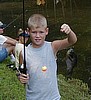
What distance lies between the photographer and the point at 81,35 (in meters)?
13.0

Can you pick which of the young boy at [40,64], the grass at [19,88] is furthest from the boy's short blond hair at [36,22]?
the grass at [19,88]

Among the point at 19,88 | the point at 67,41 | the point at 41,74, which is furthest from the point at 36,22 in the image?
the point at 19,88

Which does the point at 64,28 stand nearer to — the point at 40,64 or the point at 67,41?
the point at 67,41

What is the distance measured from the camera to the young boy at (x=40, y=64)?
3.09 metres

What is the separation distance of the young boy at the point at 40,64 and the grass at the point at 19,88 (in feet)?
6.09

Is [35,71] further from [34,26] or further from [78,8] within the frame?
[78,8]

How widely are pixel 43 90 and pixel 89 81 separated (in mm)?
4623

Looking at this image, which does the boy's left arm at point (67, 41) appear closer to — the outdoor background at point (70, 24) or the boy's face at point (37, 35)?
the boy's face at point (37, 35)

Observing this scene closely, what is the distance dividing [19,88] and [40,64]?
247 centimetres

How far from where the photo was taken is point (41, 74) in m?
3.13

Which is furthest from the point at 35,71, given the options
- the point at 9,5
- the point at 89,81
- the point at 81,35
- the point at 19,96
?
the point at 9,5

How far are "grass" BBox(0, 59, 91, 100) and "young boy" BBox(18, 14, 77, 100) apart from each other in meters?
1.86

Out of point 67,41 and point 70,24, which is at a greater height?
point 67,41

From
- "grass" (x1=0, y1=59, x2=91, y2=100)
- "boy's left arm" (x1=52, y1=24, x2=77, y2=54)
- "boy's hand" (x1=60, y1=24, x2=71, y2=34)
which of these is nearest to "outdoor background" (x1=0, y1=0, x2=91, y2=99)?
"grass" (x1=0, y1=59, x2=91, y2=100)
